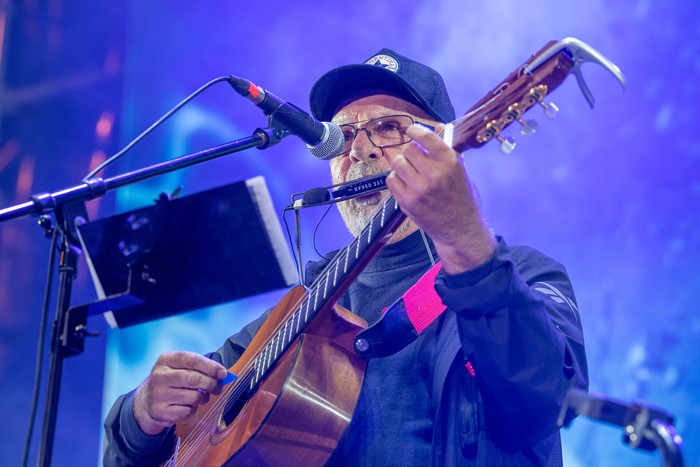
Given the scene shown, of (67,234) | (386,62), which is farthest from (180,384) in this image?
(386,62)

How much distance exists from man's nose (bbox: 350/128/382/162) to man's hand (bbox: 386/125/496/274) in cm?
123

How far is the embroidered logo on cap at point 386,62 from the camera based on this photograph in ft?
10.3

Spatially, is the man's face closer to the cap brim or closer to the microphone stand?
the cap brim

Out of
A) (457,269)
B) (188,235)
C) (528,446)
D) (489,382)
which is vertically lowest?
(528,446)

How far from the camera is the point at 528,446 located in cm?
202

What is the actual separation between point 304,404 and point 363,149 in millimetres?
1246

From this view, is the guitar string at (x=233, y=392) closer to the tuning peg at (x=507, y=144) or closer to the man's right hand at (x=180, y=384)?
the man's right hand at (x=180, y=384)

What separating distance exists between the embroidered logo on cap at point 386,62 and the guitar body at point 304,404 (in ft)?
4.31

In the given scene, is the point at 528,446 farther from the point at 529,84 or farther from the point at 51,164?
the point at 51,164

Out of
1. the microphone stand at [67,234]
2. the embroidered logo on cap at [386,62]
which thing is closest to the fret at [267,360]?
the microphone stand at [67,234]

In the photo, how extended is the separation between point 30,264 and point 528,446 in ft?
11.0

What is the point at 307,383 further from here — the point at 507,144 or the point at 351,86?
the point at 351,86

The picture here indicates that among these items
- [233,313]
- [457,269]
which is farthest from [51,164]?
[457,269]

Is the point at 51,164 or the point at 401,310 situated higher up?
the point at 51,164
